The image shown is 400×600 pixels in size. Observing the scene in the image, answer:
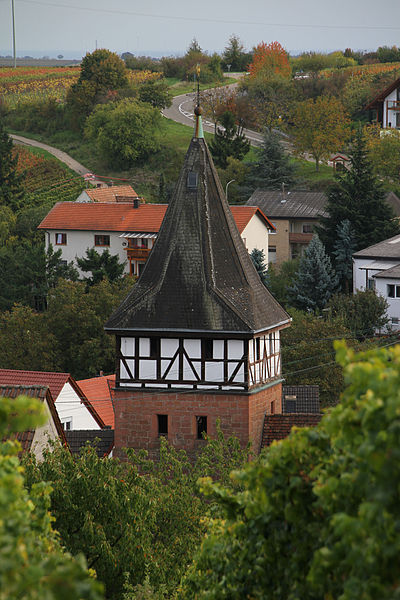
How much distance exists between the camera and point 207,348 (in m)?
30.5

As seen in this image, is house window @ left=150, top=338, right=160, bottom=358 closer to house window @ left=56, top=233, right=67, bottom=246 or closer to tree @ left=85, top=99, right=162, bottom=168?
house window @ left=56, top=233, right=67, bottom=246

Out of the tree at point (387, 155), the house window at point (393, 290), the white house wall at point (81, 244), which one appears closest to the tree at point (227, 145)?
the tree at point (387, 155)

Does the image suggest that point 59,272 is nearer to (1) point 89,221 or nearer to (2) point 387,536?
(1) point 89,221

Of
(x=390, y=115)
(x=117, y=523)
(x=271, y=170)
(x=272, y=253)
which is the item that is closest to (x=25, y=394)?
(x=117, y=523)

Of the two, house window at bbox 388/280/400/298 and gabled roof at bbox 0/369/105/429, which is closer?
gabled roof at bbox 0/369/105/429

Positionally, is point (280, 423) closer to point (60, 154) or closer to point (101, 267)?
point (101, 267)

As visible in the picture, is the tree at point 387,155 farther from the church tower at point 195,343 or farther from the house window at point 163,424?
the house window at point 163,424

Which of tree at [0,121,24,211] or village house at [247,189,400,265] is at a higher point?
tree at [0,121,24,211]

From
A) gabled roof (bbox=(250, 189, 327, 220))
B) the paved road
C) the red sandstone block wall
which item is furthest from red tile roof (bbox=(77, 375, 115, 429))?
the paved road

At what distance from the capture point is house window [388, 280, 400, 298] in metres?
58.3

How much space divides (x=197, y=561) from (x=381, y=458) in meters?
5.99

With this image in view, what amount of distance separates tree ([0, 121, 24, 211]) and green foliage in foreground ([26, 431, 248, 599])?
68864 millimetres

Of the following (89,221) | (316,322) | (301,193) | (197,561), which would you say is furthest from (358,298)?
(197,561)

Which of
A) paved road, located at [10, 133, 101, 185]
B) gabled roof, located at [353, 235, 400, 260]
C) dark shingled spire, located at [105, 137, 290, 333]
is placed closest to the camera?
dark shingled spire, located at [105, 137, 290, 333]
